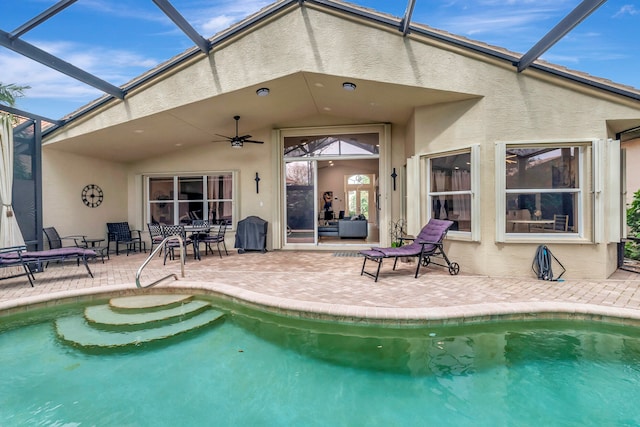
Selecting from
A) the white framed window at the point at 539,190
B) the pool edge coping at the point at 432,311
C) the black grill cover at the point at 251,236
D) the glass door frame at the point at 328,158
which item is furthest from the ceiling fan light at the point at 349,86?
the black grill cover at the point at 251,236

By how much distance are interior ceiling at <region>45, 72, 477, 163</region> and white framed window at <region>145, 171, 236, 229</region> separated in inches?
34.6

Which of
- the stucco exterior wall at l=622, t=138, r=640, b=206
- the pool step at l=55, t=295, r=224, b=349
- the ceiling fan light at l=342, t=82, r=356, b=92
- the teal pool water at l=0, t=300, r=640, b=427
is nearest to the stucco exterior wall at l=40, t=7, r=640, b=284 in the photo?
the ceiling fan light at l=342, t=82, r=356, b=92

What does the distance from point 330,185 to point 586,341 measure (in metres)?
14.1

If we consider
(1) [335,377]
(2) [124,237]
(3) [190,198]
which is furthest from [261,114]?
(1) [335,377]

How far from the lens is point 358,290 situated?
4.54 metres

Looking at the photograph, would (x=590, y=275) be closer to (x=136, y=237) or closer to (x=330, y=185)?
(x=136, y=237)

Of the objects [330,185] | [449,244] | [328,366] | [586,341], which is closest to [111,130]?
[328,366]

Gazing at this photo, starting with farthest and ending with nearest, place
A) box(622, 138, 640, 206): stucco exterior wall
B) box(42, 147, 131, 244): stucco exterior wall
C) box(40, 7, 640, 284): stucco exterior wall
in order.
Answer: box(622, 138, 640, 206): stucco exterior wall
box(42, 147, 131, 244): stucco exterior wall
box(40, 7, 640, 284): stucco exterior wall

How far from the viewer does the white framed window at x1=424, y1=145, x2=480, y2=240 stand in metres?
5.39

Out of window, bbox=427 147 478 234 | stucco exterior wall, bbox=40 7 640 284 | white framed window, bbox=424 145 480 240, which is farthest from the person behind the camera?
window, bbox=427 147 478 234

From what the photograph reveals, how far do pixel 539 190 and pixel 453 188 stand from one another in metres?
1.33

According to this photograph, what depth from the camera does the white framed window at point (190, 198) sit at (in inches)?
363

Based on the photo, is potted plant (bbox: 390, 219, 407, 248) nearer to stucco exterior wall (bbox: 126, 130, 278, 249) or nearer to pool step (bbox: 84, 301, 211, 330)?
stucco exterior wall (bbox: 126, 130, 278, 249)

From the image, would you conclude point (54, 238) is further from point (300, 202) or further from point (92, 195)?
point (300, 202)
